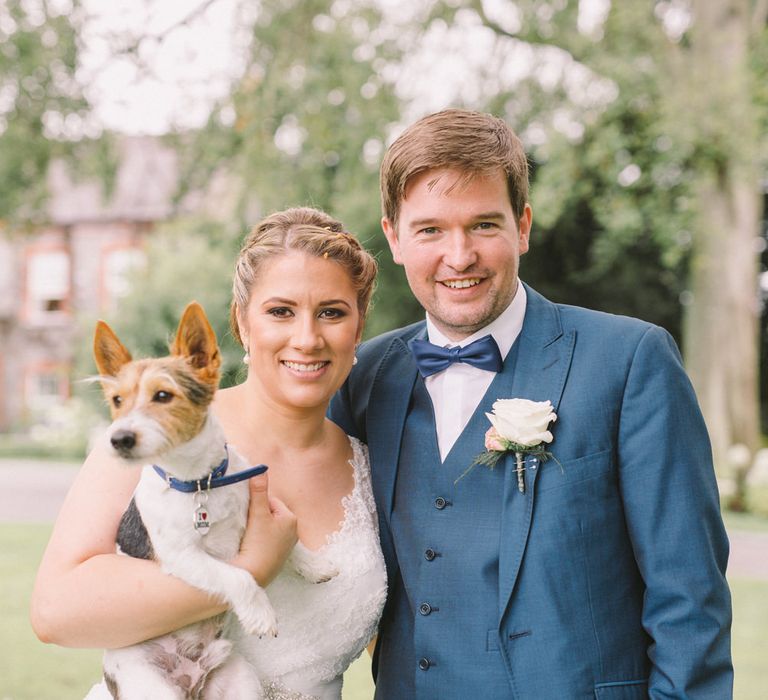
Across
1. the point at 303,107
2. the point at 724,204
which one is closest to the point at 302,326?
the point at 303,107

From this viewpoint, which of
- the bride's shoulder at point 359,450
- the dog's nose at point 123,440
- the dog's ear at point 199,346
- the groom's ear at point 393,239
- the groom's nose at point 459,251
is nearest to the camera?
the dog's nose at point 123,440

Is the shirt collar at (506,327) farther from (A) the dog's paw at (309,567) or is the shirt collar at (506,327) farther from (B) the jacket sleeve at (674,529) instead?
(A) the dog's paw at (309,567)

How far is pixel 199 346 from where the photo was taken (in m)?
2.29

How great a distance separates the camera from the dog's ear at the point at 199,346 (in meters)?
2.25

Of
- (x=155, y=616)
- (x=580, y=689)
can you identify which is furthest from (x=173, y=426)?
(x=580, y=689)

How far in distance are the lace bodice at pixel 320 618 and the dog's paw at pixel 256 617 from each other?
448 millimetres

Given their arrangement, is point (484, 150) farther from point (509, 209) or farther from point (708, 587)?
point (708, 587)

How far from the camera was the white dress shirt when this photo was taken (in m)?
2.84

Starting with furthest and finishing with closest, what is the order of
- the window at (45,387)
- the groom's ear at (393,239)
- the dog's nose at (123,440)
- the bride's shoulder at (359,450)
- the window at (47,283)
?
1. the window at (47,283)
2. the window at (45,387)
3. the bride's shoulder at (359,450)
4. the groom's ear at (393,239)
5. the dog's nose at (123,440)

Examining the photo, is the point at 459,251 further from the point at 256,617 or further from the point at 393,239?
the point at 256,617

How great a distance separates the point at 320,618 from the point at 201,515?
0.74 meters

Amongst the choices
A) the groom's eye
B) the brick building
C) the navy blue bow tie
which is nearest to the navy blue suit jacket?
the navy blue bow tie

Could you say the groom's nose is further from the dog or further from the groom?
the dog

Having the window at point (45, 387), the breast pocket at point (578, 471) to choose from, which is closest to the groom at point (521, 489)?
the breast pocket at point (578, 471)
